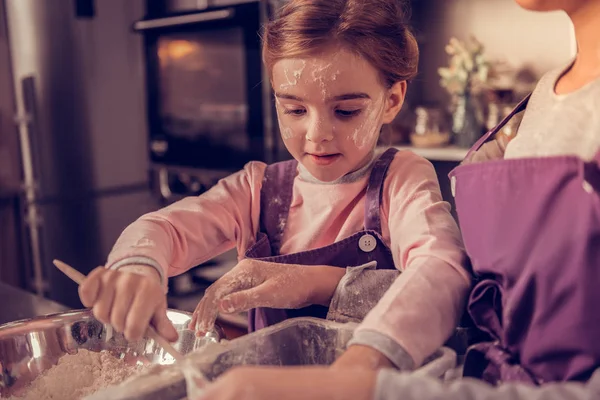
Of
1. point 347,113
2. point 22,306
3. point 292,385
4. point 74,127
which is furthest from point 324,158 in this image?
point 74,127

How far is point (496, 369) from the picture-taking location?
0.49 m

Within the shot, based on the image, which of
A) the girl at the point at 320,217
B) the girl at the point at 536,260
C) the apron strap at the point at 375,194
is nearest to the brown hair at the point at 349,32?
the girl at the point at 320,217

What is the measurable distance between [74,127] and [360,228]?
6.19 feet

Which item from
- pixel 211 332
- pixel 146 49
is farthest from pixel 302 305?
pixel 146 49

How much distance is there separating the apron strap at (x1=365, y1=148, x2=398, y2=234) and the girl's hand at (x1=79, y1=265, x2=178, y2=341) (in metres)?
0.28

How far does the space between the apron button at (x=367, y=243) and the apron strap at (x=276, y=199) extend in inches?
5.0

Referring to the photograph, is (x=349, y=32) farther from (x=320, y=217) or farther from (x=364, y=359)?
(x=364, y=359)

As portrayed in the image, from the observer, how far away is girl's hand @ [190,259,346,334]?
2.06ft

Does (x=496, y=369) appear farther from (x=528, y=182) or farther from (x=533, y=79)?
(x=533, y=79)

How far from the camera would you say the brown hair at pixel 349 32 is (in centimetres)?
68

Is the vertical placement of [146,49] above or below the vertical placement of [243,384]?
above

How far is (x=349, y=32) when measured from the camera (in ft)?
2.22

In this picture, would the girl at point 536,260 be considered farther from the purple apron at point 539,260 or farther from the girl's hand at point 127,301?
the girl's hand at point 127,301

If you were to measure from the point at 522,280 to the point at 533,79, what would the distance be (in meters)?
1.72
